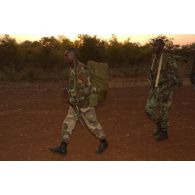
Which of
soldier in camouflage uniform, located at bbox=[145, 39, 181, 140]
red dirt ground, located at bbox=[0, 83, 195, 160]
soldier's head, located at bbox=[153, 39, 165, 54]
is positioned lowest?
red dirt ground, located at bbox=[0, 83, 195, 160]

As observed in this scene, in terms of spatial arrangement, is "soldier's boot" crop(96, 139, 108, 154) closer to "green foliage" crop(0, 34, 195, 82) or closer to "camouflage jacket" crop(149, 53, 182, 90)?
"camouflage jacket" crop(149, 53, 182, 90)

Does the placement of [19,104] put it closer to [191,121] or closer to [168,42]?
[191,121]

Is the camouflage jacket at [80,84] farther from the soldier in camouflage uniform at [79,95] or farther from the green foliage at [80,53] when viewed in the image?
the green foliage at [80,53]

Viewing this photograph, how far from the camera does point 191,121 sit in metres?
10.3

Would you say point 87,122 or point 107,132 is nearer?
point 87,122

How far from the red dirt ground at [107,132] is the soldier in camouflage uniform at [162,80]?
25.3 inches

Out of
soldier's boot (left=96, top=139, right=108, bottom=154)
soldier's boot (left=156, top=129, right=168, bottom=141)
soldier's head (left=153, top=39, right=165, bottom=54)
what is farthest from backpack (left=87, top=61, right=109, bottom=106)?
soldier's boot (left=156, top=129, right=168, bottom=141)

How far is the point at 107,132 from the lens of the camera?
9.41 metres

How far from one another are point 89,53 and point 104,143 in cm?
2853

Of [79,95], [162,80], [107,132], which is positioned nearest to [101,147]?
[79,95]

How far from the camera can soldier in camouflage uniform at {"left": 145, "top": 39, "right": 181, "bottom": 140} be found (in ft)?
26.7

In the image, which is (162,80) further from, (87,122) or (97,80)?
(87,122)

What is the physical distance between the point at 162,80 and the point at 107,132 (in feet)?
5.99

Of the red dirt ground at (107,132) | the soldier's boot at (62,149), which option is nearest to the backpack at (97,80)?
the soldier's boot at (62,149)
